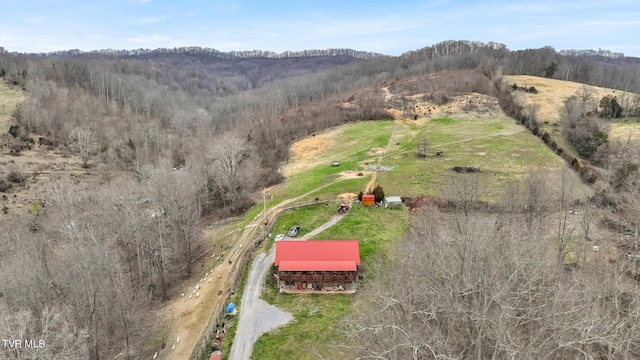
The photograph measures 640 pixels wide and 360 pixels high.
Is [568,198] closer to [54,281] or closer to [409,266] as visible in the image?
[409,266]

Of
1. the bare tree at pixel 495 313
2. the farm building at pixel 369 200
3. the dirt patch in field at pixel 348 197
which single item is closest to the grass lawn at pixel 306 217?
the dirt patch in field at pixel 348 197

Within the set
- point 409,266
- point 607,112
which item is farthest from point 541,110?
point 409,266

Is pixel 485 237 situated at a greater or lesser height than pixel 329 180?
greater

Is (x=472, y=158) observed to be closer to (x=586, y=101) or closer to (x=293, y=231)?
(x=293, y=231)

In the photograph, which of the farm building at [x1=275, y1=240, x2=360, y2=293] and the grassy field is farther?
the farm building at [x1=275, y1=240, x2=360, y2=293]

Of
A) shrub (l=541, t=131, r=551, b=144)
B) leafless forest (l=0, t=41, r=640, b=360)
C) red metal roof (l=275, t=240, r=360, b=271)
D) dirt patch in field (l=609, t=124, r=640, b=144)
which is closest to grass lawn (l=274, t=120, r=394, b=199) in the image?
leafless forest (l=0, t=41, r=640, b=360)

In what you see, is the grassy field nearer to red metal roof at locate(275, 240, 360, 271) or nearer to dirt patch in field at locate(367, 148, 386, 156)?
dirt patch in field at locate(367, 148, 386, 156)

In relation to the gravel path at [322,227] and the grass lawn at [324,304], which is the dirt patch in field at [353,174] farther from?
the gravel path at [322,227]
